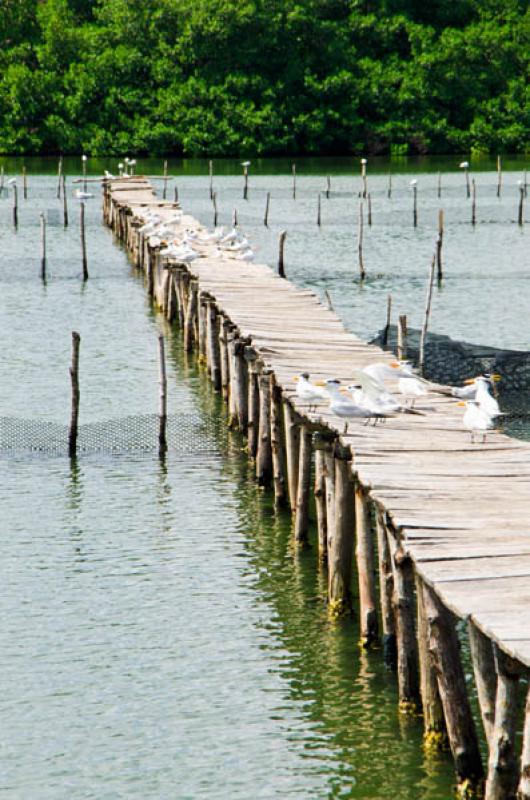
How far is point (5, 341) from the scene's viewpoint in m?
32.8

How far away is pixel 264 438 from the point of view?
2053 centimetres

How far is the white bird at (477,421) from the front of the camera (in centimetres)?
1522

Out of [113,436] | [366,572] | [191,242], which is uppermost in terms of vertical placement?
[191,242]

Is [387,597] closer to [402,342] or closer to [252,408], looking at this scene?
[252,408]

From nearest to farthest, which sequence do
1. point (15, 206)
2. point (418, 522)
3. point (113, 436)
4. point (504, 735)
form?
point (504, 735), point (418, 522), point (113, 436), point (15, 206)

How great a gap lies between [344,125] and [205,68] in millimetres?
9620

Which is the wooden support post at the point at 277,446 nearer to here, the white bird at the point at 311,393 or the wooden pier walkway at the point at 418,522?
the wooden pier walkway at the point at 418,522

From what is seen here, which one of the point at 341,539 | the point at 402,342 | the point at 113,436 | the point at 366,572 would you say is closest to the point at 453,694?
the point at 366,572

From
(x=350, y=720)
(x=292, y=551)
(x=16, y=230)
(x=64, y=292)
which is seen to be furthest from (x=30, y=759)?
(x=16, y=230)

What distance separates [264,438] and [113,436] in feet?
11.2

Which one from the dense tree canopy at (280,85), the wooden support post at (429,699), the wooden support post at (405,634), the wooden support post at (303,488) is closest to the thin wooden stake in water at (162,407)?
the wooden support post at (303,488)

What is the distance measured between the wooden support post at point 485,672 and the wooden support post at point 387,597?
284 cm

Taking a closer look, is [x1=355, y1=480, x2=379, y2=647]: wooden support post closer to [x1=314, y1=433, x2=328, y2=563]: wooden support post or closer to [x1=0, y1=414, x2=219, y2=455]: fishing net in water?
[x1=314, y1=433, x2=328, y2=563]: wooden support post

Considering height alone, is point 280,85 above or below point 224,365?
above
